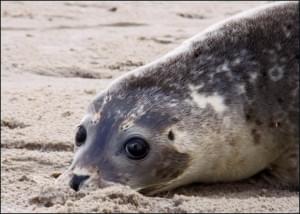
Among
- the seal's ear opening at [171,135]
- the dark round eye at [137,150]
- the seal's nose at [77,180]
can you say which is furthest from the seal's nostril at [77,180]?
the seal's ear opening at [171,135]

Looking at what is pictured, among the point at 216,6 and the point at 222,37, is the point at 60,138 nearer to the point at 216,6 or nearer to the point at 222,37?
the point at 222,37

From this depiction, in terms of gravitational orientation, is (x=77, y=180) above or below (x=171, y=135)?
below

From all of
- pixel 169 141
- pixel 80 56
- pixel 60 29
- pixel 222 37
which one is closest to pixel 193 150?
pixel 169 141

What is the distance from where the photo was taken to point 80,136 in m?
3.16

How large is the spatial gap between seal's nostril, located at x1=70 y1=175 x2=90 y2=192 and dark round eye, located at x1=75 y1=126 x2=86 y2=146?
0.20 meters

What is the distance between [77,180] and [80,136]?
241mm

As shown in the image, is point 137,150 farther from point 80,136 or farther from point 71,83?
point 71,83

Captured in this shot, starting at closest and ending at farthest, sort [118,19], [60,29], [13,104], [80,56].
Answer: [13,104], [80,56], [60,29], [118,19]

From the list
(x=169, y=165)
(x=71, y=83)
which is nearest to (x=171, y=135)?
(x=169, y=165)

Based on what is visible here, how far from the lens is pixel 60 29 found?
6367mm

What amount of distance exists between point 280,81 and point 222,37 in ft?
0.98

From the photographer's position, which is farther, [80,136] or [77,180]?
[80,136]

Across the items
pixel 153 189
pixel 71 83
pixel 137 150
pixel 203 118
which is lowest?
pixel 153 189

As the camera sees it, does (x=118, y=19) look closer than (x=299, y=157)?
No
